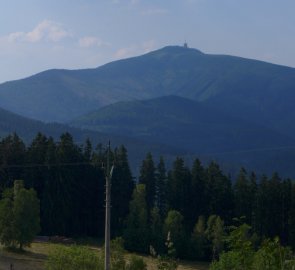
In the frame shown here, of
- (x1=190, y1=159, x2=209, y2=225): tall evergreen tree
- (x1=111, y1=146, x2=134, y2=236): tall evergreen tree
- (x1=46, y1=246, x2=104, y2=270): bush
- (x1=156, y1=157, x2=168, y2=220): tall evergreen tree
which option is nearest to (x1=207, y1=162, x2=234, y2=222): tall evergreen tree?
(x1=190, y1=159, x2=209, y2=225): tall evergreen tree

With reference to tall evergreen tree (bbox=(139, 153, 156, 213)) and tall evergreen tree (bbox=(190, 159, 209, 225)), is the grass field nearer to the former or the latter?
tall evergreen tree (bbox=(190, 159, 209, 225))

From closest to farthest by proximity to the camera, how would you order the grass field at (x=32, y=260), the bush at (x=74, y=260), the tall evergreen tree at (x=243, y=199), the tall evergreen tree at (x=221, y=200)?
the bush at (x=74, y=260) < the grass field at (x=32, y=260) < the tall evergreen tree at (x=243, y=199) < the tall evergreen tree at (x=221, y=200)

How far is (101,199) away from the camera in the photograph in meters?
60.1

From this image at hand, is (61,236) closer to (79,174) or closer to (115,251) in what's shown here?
(79,174)

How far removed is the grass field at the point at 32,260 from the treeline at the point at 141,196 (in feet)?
18.5

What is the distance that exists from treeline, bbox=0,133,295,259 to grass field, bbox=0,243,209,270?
5647 mm

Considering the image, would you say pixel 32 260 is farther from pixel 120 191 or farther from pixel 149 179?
pixel 149 179

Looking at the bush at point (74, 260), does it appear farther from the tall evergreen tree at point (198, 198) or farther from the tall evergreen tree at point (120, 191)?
the tall evergreen tree at point (198, 198)

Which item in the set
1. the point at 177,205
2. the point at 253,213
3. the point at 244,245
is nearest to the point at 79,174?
the point at 177,205

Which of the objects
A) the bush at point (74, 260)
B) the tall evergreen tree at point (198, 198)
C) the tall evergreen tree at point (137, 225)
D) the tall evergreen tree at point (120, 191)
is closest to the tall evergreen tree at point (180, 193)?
the tall evergreen tree at point (198, 198)

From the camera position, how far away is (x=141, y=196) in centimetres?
5494

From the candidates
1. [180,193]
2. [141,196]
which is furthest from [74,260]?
[180,193]

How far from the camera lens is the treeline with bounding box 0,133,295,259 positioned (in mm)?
54625

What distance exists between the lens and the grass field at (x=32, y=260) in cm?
3678
